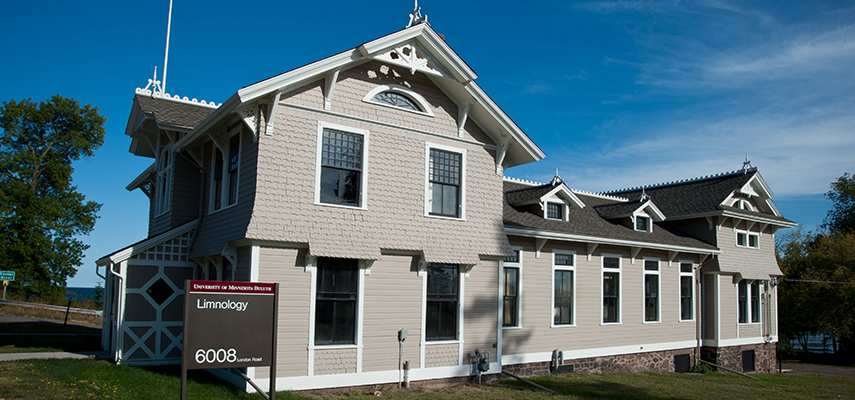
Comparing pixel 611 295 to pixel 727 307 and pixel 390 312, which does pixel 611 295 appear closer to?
pixel 727 307

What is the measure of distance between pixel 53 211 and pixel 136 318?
26647 mm

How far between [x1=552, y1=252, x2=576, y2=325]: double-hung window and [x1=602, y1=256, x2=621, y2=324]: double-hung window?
4.67 feet

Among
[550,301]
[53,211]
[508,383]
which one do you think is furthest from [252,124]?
[53,211]

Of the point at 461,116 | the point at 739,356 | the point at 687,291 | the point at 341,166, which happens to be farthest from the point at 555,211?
the point at 739,356

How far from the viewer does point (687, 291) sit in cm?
1998

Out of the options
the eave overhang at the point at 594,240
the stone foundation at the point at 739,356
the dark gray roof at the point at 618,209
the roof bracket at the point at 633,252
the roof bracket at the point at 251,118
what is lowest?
the stone foundation at the point at 739,356

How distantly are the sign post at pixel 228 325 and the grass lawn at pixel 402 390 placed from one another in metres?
2.69

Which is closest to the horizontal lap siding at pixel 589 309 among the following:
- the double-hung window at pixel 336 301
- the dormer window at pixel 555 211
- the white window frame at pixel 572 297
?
the white window frame at pixel 572 297

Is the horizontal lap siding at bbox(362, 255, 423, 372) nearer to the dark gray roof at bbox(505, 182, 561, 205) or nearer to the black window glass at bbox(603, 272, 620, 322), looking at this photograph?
the dark gray roof at bbox(505, 182, 561, 205)

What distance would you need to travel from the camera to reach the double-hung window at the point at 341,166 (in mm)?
11086

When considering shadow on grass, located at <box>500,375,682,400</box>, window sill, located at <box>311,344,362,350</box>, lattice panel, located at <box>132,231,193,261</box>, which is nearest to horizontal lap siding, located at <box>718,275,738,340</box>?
shadow on grass, located at <box>500,375,682,400</box>

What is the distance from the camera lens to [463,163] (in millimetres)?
12867

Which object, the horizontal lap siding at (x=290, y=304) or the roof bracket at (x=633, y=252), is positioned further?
the roof bracket at (x=633, y=252)

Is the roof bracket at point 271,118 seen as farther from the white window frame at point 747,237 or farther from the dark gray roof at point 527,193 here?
the white window frame at point 747,237
